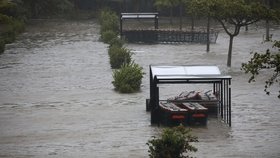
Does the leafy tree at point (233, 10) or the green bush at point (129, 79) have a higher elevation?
the leafy tree at point (233, 10)

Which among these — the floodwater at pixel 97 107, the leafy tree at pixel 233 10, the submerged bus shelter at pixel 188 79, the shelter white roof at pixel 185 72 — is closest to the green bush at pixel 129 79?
the floodwater at pixel 97 107

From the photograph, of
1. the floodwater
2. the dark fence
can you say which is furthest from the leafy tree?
the dark fence

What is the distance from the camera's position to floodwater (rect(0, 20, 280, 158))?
73.8 ft

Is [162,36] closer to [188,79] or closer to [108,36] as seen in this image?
[108,36]

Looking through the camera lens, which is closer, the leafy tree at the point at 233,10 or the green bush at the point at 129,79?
the green bush at the point at 129,79

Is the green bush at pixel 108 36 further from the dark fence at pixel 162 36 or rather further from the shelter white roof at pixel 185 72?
the shelter white roof at pixel 185 72

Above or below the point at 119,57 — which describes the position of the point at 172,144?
above

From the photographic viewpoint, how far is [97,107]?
95.3 feet

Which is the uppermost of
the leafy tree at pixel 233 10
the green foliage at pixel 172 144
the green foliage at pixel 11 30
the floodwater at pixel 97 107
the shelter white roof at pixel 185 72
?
the leafy tree at pixel 233 10

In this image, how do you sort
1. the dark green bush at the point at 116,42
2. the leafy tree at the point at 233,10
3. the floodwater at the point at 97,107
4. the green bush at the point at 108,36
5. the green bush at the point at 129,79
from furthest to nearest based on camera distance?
the green bush at the point at 108,36 < the dark green bush at the point at 116,42 < the leafy tree at the point at 233,10 < the green bush at the point at 129,79 < the floodwater at the point at 97,107

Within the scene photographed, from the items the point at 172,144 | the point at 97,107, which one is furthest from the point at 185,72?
the point at 172,144

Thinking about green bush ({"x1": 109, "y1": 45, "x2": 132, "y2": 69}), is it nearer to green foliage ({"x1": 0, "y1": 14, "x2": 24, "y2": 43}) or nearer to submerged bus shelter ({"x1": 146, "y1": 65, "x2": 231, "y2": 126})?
green foliage ({"x1": 0, "y1": 14, "x2": 24, "y2": 43})

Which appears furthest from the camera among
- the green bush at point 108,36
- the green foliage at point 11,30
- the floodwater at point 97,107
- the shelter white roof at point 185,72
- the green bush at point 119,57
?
the green foliage at point 11,30

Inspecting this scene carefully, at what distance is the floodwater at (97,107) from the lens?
22.5 meters
